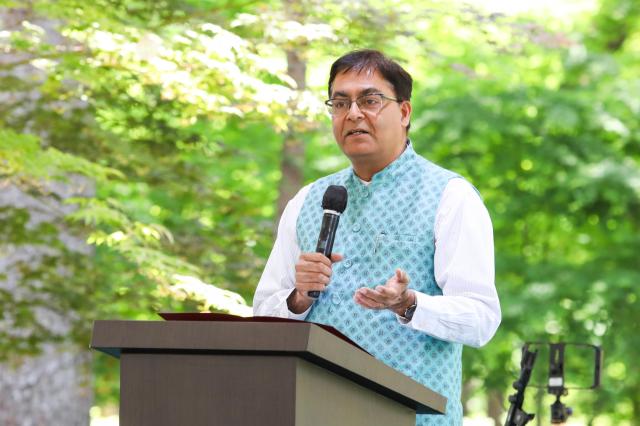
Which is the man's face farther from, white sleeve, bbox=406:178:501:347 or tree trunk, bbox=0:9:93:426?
tree trunk, bbox=0:9:93:426

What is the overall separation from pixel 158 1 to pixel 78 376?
2.95 meters

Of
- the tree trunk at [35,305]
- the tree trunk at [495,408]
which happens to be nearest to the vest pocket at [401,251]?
the tree trunk at [35,305]

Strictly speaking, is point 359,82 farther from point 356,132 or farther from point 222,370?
point 222,370

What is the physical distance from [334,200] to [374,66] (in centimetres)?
54

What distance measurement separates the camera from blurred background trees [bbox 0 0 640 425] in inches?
247

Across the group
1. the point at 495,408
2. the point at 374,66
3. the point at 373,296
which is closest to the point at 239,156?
the point at 374,66

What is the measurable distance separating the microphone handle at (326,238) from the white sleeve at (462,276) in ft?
0.83

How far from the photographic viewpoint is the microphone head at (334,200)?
8.73 ft

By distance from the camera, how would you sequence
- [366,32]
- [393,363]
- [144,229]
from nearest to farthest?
[393,363], [144,229], [366,32]

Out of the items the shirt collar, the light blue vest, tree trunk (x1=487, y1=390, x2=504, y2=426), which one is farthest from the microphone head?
tree trunk (x1=487, y1=390, x2=504, y2=426)

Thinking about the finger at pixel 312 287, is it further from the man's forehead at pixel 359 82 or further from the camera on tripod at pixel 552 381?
the camera on tripod at pixel 552 381

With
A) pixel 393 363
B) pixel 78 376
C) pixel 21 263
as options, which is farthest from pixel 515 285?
pixel 393 363

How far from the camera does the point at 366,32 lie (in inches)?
288

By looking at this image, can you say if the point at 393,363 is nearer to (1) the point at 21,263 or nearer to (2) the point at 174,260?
(2) the point at 174,260
